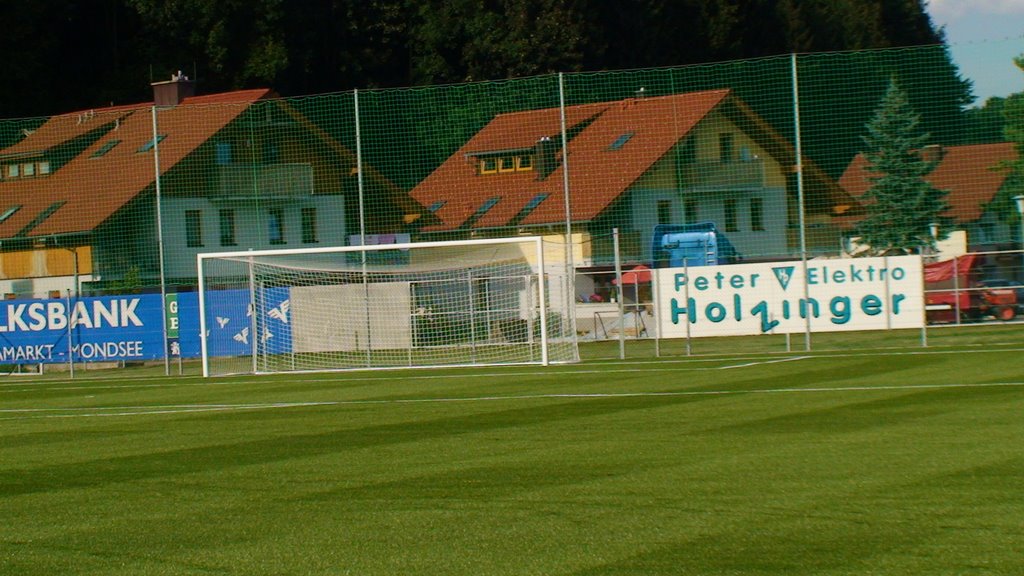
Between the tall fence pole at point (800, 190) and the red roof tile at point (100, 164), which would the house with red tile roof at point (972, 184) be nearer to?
the tall fence pole at point (800, 190)

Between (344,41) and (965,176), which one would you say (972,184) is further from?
(344,41)

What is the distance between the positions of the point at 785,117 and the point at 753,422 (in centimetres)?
1359

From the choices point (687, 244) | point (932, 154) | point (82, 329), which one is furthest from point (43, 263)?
point (932, 154)

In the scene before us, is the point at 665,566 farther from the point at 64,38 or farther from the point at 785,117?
the point at 64,38

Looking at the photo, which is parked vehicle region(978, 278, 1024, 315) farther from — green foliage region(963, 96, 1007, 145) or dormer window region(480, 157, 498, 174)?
dormer window region(480, 157, 498, 174)

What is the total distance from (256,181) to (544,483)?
772 inches

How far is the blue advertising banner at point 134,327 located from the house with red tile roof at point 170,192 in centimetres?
78

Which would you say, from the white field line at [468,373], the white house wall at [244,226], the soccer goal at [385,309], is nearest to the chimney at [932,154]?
the white field line at [468,373]

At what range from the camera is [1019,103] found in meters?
23.2

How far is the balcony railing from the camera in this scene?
85.5 ft

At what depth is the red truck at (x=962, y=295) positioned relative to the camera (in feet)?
75.7

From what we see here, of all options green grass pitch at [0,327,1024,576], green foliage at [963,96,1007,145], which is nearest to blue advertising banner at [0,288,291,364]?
green grass pitch at [0,327,1024,576]

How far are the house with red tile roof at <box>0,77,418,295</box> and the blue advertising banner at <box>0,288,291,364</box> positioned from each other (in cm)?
78

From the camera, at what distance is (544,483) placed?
760 cm
